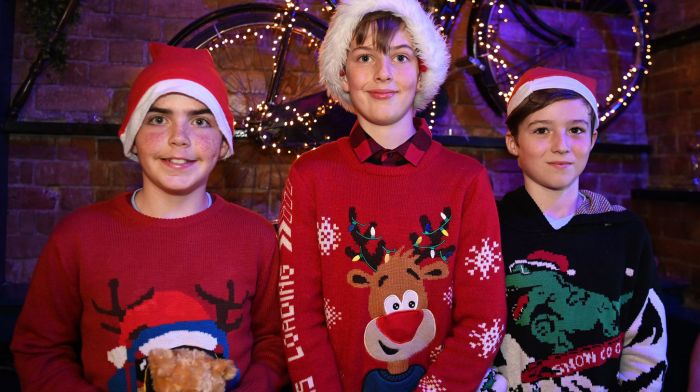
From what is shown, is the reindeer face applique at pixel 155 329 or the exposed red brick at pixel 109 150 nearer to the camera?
the reindeer face applique at pixel 155 329

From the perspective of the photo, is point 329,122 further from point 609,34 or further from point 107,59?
point 609,34

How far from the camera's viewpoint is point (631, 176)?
2.86 metres

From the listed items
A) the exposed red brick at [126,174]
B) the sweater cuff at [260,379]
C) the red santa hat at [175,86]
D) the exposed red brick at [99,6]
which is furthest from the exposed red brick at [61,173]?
the sweater cuff at [260,379]

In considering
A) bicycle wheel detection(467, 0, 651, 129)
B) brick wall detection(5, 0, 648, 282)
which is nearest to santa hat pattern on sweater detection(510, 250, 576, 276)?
bicycle wheel detection(467, 0, 651, 129)

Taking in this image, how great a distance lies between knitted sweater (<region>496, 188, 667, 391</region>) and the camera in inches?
52.3

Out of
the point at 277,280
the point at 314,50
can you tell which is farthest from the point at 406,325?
the point at 314,50

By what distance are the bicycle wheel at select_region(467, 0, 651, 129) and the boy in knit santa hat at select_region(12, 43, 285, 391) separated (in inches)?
A: 64.3

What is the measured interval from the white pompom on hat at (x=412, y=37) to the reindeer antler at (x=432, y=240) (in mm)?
383

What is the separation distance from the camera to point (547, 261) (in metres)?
1.36

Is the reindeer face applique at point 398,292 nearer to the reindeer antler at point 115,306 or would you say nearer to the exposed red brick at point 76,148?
the reindeer antler at point 115,306

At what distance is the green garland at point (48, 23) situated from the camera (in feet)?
7.05

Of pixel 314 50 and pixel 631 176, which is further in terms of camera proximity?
pixel 631 176

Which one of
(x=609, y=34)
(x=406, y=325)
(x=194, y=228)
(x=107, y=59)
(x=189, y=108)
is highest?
(x=609, y=34)

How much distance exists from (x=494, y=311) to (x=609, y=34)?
231 centimetres
